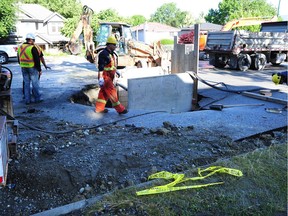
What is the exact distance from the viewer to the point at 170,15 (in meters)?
118

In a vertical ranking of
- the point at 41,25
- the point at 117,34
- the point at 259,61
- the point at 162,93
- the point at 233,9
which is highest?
the point at 233,9

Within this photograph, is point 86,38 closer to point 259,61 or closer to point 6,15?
point 259,61

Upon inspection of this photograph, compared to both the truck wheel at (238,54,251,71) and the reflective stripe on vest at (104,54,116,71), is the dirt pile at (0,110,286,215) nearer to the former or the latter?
the reflective stripe on vest at (104,54,116,71)

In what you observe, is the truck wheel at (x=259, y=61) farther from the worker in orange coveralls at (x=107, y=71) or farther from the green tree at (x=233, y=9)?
the green tree at (x=233, y=9)

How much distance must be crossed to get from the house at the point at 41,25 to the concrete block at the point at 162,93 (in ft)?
106

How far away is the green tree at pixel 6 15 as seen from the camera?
26275 millimetres

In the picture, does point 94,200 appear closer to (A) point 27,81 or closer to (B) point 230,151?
(B) point 230,151

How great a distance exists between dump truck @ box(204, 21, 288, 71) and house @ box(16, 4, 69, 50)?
86.3ft

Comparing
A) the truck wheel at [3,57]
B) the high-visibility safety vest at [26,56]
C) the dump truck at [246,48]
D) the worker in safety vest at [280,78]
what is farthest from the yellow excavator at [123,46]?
the worker in safety vest at [280,78]

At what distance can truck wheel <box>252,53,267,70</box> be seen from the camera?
1766 centimetres

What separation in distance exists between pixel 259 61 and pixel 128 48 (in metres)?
7.57

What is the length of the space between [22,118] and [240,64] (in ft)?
43.7

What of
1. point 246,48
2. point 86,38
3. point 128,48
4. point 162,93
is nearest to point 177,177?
point 162,93

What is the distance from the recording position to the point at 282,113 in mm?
7371
